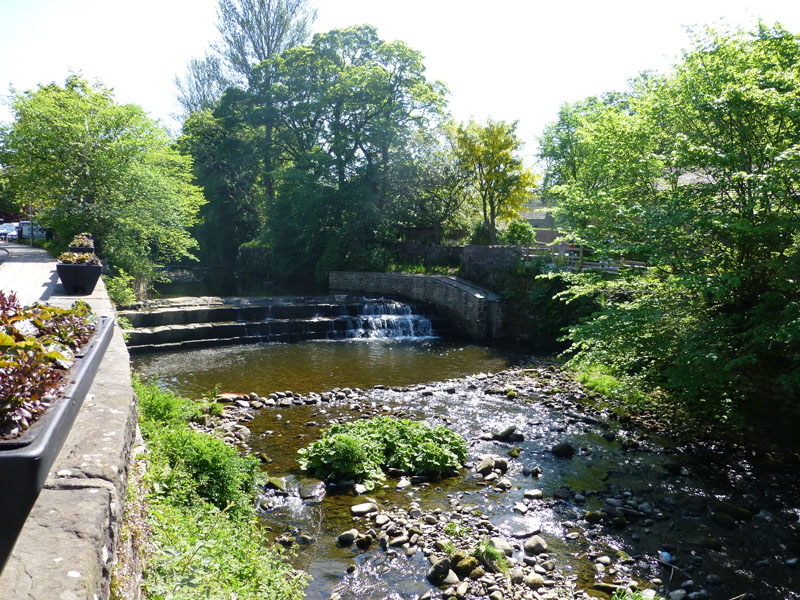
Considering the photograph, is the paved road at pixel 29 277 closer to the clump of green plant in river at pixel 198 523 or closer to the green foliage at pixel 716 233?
the clump of green plant in river at pixel 198 523

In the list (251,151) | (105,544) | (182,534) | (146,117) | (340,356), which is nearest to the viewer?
(105,544)

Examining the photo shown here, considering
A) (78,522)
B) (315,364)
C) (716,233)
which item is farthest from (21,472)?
(315,364)

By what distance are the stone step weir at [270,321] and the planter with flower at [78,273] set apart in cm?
442

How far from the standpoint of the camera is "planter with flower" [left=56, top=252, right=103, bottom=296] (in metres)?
8.85

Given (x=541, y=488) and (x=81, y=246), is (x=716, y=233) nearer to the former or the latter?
(x=541, y=488)

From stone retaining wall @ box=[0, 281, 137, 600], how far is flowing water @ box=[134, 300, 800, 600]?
8.03ft

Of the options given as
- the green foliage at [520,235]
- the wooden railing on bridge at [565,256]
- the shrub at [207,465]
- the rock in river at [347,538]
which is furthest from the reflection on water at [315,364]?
the green foliage at [520,235]

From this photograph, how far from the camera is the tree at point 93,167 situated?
14602mm

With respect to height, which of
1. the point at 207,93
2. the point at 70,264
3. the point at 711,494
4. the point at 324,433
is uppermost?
the point at 207,93

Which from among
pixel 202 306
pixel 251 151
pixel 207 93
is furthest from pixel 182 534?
pixel 207 93

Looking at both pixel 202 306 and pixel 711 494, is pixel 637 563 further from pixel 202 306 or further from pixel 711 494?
pixel 202 306

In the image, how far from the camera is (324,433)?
7.45 m

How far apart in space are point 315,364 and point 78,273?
5799 mm

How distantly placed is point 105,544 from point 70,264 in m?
8.26
